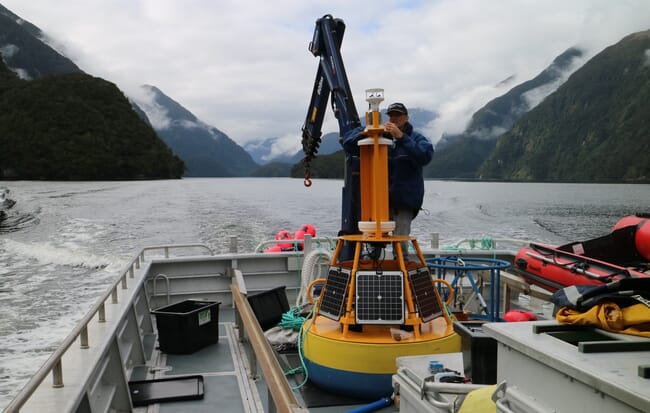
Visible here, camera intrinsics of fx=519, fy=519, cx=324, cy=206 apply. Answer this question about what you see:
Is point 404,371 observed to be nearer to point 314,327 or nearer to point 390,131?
point 314,327

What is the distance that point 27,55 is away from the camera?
119562 millimetres

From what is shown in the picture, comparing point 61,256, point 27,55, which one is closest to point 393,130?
Result: point 61,256

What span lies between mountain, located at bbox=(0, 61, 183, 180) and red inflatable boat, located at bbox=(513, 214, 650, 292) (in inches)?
3043

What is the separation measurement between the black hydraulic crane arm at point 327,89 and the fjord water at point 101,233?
1.43 meters

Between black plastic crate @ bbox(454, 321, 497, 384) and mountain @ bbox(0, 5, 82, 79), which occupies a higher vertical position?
mountain @ bbox(0, 5, 82, 79)

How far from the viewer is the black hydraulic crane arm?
572 centimetres

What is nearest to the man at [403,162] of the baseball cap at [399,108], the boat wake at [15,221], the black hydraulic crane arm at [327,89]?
the baseball cap at [399,108]

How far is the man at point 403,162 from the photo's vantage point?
14.1 feet

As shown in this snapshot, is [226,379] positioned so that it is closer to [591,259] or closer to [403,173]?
[403,173]

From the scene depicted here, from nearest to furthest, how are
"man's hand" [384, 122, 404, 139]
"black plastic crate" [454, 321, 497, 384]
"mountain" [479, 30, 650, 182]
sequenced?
"black plastic crate" [454, 321, 497, 384]
"man's hand" [384, 122, 404, 139]
"mountain" [479, 30, 650, 182]

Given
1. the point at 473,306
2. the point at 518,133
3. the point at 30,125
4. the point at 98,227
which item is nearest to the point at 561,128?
the point at 518,133

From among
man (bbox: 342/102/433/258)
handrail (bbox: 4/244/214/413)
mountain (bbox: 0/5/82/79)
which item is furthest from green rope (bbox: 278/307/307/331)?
mountain (bbox: 0/5/82/79)

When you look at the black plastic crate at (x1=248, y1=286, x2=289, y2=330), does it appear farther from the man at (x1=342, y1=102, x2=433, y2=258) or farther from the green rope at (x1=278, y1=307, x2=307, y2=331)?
the man at (x1=342, y1=102, x2=433, y2=258)

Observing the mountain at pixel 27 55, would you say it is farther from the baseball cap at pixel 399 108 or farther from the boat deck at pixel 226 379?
the baseball cap at pixel 399 108
